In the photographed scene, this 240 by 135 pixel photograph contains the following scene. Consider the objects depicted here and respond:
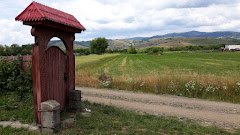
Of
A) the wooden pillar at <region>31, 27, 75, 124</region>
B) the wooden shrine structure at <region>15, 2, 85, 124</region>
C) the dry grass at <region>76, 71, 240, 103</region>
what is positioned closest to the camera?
the wooden shrine structure at <region>15, 2, 85, 124</region>

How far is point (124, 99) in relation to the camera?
16438 millimetres

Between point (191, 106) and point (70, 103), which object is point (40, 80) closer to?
point (70, 103)

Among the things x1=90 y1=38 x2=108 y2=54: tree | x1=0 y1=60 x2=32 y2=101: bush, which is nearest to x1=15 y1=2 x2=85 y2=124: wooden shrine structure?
x1=0 y1=60 x2=32 y2=101: bush

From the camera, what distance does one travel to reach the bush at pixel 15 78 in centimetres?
1291

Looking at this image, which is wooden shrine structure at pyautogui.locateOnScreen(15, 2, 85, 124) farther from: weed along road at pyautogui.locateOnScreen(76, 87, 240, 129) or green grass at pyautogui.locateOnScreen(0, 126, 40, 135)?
weed along road at pyautogui.locateOnScreen(76, 87, 240, 129)

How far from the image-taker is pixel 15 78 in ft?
44.0

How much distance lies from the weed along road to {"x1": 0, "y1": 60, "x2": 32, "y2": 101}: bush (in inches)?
138

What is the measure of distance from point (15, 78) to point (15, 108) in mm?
2016

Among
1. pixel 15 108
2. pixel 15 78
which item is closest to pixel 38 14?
pixel 15 108

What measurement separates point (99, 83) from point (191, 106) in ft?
Answer: 25.4

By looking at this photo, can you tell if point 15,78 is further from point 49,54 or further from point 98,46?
point 98,46

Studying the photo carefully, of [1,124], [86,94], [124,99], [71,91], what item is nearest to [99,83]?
[86,94]

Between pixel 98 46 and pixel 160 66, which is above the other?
pixel 98 46

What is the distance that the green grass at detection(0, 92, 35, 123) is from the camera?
33.6ft
